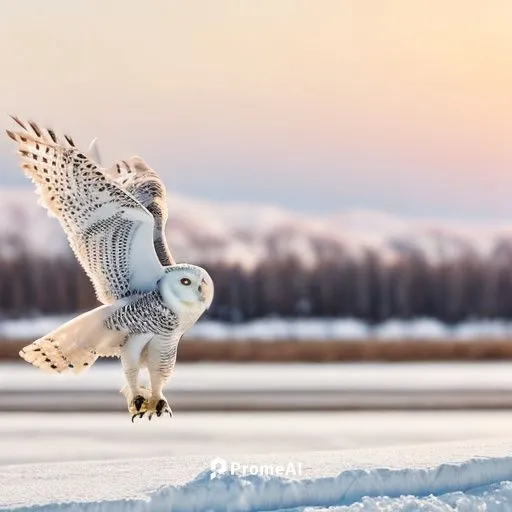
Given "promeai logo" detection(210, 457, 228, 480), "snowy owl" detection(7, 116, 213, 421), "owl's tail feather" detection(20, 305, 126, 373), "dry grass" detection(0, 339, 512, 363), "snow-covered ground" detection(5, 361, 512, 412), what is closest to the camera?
"snowy owl" detection(7, 116, 213, 421)

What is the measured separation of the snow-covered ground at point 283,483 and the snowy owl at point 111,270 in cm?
53

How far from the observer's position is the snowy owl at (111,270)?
6.18 m

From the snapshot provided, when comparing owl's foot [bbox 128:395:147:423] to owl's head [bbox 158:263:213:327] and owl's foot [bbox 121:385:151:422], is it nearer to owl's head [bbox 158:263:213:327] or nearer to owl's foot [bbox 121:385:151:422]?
owl's foot [bbox 121:385:151:422]

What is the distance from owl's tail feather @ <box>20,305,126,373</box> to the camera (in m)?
6.32

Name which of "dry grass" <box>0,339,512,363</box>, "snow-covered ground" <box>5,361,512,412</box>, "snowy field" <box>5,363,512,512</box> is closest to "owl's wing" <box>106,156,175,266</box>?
"snowy field" <box>5,363,512,512</box>

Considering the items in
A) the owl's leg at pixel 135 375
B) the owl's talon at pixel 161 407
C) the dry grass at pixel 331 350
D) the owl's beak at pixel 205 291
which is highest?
the dry grass at pixel 331 350

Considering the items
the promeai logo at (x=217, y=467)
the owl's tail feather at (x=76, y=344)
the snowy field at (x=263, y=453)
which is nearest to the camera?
the owl's tail feather at (x=76, y=344)

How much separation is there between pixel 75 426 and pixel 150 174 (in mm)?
5778

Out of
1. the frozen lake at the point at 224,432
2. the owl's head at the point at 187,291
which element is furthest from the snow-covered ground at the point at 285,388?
the owl's head at the point at 187,291

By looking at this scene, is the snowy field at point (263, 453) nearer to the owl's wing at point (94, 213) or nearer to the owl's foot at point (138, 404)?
the owl's foot at point (138, 404)

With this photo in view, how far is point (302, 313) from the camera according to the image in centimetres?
4306

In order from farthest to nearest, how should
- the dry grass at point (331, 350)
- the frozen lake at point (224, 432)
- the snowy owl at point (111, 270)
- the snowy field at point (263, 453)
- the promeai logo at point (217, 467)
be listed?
the dry grass at point (331, 350)
the frozen lake at point (224, 432)
the promeai logo at point (217, 467)
the snowy field at point (263, 453)
the snowy owl at point (111, 270)

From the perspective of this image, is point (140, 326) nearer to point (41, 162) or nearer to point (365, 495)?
point (41, 162)

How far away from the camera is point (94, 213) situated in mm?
6328
